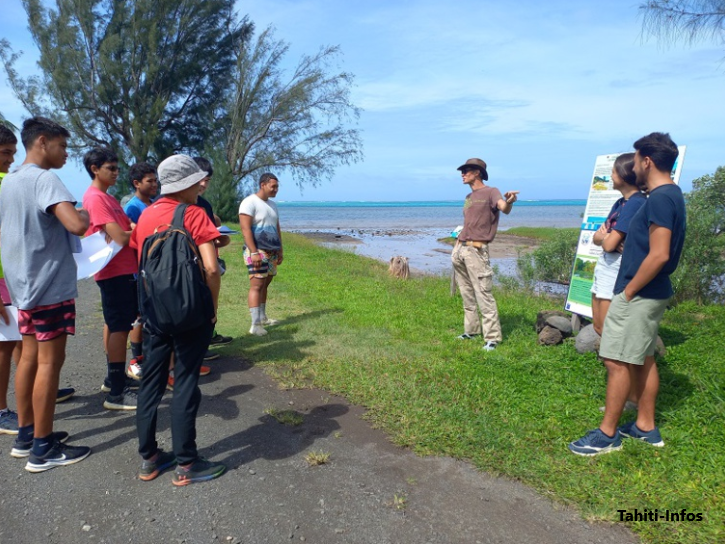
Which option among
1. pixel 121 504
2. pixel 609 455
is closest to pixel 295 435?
pixel 121 504

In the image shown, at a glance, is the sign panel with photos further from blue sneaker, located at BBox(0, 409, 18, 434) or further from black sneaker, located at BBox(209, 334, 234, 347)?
blue sneaker, located at BBox(0, 409, 18, 434)

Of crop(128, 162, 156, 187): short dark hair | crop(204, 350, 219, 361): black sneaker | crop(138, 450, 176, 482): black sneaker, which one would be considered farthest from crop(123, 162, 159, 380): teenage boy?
crop(138, 450, 176, 482): black sneaker

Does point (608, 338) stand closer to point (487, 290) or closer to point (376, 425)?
point (376, 425)

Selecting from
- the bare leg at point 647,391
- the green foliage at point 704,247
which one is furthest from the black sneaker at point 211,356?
the green foliage at point 704,247

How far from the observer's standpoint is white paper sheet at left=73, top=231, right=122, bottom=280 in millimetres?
3889

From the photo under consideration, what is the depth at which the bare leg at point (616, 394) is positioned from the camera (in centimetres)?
352

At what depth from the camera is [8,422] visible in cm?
391

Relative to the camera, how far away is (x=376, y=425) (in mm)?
4047

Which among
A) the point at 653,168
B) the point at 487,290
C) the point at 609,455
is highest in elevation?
the point at 653,168

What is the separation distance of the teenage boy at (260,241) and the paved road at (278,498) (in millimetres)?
2554

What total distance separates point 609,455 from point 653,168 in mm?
1813

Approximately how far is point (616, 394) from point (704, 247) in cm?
606

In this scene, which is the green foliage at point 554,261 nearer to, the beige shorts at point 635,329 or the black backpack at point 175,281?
the beige shorts at point 635,329

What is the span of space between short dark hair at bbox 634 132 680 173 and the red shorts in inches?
145
